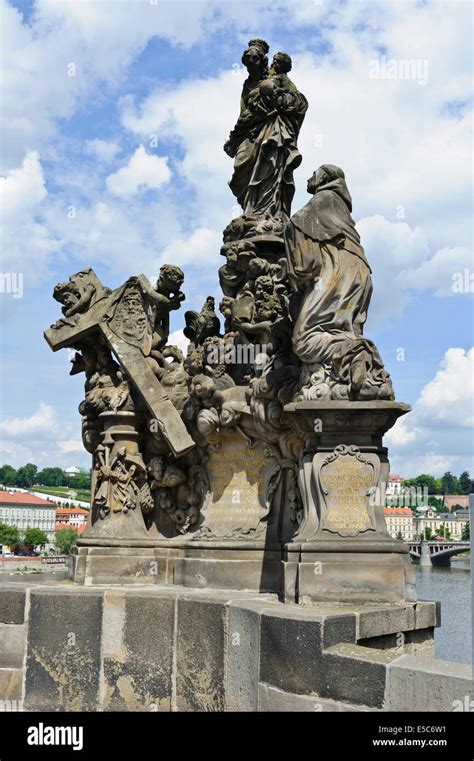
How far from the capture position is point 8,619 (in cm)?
766

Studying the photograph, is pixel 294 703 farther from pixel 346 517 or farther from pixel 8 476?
pixel 8 476

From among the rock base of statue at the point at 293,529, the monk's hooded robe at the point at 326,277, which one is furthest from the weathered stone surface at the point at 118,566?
the monk's hooded robe at the point at 326,277

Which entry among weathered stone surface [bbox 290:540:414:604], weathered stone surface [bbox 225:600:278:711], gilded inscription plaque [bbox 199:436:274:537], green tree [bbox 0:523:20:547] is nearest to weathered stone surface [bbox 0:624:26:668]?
gilded inscription plaque [bbox 199:436:274:537]

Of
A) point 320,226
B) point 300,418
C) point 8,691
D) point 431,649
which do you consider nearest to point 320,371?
point 300,418

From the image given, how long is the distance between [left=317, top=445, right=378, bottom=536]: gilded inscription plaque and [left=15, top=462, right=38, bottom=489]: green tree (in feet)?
461

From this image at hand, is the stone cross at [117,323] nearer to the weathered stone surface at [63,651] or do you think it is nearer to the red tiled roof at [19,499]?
the weathered stone surface at [63,651]

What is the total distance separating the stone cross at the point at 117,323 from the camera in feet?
29.1

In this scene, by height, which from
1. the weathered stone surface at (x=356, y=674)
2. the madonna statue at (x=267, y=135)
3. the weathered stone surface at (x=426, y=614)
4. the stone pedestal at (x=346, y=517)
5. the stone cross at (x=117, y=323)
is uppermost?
the madonna statue at (x=267, y=135)

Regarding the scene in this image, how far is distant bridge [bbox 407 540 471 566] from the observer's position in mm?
32562

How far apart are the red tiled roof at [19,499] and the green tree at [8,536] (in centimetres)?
1536

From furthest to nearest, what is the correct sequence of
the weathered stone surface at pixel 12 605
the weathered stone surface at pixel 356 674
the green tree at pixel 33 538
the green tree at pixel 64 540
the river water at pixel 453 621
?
the green tree at pixel 33 538, the green tree at pixel 64 540, the river water at pixel 453 621, the weathered stone surface at pixel 12 605, the weathered stone surface at pixel 356 674
